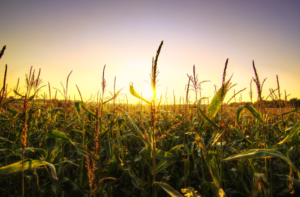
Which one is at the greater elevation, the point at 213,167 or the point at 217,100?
the point at 217,100

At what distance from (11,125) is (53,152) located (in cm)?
207

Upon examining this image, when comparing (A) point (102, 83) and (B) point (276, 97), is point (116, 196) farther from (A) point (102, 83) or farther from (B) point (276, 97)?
(B) point (276, 97)

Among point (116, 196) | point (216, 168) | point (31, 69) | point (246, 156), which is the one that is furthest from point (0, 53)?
point (116, 196)

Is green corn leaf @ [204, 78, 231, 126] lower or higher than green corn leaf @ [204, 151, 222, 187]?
higher

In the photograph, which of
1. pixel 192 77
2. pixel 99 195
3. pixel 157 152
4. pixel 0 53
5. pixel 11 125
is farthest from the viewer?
pixel 11 125

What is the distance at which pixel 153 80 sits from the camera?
3.27 ft

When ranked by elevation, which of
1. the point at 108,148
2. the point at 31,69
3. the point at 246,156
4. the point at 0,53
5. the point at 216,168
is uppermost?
the point at 31,69

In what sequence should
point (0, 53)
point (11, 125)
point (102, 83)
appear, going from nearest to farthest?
point (0, 53)
point (102, 83)
point (11, 125)

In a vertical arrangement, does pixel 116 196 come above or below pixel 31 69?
below

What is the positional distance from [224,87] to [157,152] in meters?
0.88

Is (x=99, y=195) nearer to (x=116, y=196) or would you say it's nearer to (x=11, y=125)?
(x=116, y=196)

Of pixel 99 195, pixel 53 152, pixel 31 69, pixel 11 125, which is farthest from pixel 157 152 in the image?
pixel 11 125

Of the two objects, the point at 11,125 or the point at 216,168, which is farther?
the point at 11,125

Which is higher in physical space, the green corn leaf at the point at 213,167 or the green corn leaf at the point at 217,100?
the green corn leaf at the point at 217,100
